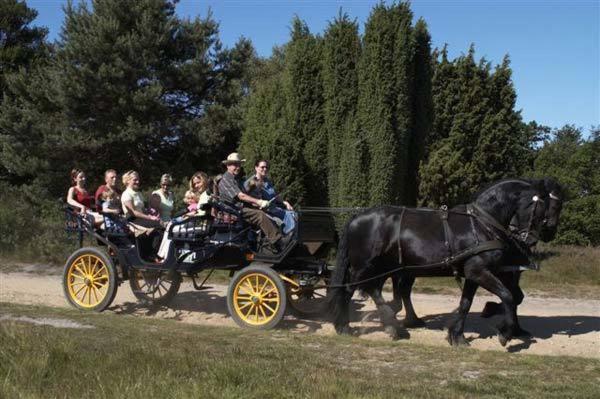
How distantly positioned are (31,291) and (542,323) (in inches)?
331

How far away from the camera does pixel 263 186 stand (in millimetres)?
8898

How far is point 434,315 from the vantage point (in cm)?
954

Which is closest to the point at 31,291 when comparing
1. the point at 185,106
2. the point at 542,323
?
the point at 542,323

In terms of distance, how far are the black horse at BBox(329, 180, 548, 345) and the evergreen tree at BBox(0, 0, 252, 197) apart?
41.1 feet

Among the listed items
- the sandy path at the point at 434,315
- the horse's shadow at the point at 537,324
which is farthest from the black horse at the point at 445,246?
the horse's shadow at the point at 537,324

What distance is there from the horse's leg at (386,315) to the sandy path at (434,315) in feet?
0.52

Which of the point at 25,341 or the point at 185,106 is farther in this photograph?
the point at 185,106

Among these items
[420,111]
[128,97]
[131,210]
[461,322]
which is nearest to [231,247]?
[131,210]

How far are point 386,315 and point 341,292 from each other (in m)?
0.64

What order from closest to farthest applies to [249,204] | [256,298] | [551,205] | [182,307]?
[551,205], [256,298], [249,204], [182,307]

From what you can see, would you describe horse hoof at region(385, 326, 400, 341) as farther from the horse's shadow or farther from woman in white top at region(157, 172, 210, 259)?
woman in white top at region(157, 172, 210, 259)

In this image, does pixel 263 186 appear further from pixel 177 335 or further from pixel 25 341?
pixel 25 341

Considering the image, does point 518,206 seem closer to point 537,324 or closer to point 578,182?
point 537,324

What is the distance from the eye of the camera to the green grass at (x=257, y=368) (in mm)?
4871
